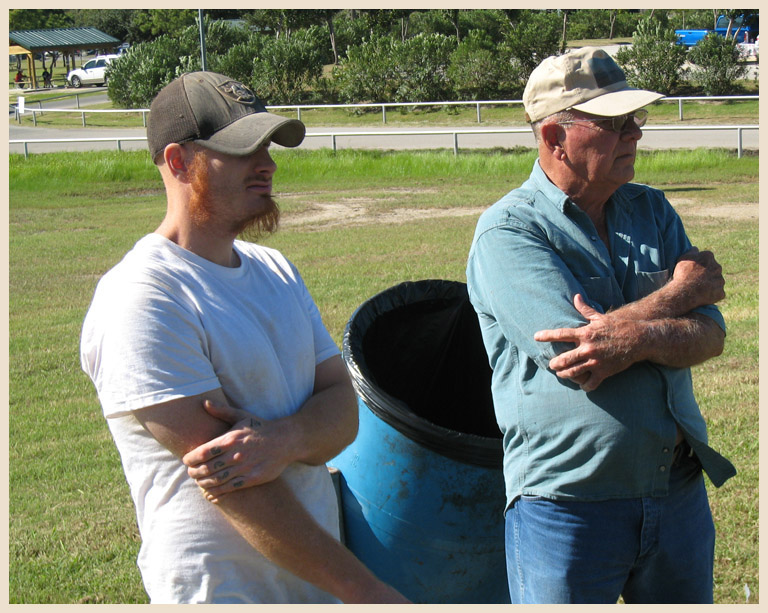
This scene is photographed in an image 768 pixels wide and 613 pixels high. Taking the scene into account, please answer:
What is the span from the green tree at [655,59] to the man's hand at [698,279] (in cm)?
2676

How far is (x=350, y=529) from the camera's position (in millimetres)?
3271

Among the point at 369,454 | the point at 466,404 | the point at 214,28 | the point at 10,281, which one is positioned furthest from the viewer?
the point at 214,28

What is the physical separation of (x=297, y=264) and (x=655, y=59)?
70.3 feet

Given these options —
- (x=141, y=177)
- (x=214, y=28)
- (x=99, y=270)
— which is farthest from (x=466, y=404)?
(x=214, y=28)

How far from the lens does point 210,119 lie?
6.66ft

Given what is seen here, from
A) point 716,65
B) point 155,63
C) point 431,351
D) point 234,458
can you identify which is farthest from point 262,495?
point 155,63

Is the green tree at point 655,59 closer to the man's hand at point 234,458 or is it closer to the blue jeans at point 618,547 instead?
the blue jeans at point 618,547

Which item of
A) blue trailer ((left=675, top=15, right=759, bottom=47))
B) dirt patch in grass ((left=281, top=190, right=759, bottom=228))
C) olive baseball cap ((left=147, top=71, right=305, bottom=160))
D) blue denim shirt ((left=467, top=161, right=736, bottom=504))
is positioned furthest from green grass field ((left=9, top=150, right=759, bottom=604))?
blue trailer ((left=675, top=15, right=759, bottom=47))

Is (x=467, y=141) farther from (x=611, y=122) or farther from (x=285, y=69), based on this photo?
(x=611, y=122)

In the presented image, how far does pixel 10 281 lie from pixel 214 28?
31.9 m

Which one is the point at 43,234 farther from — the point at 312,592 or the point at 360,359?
the point at 312,592

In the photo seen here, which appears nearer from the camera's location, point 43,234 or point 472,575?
point 472,575

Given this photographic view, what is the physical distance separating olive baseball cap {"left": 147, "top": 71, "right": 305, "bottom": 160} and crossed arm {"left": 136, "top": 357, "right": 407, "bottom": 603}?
581 millimetres

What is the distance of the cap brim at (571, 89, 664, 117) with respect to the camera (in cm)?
243
